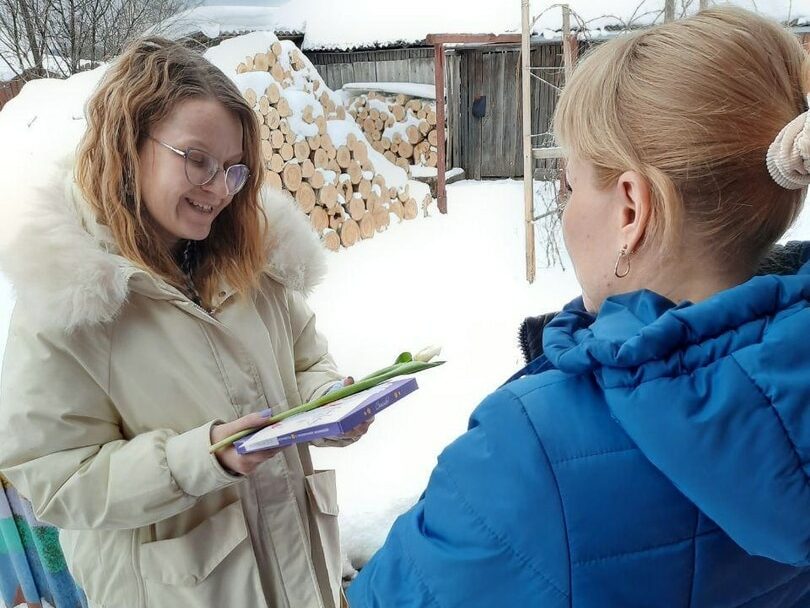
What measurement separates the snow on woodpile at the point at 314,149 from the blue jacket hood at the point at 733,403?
380 cm

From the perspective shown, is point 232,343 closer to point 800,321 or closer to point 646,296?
point 646,296

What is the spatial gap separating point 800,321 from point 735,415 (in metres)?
0.10

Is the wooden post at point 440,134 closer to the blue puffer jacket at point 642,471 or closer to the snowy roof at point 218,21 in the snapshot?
the snowy roof at point 218,21

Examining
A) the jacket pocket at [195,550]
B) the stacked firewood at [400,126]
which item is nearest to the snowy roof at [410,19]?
the stacked firewood at [400,126]

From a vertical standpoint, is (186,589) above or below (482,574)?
below

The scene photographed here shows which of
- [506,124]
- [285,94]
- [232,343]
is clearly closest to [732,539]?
[232,343]

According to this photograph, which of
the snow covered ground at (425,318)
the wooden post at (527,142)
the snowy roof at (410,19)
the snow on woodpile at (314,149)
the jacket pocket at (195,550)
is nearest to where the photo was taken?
the jacket pocket at (195,550)

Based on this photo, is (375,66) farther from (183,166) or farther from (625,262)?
(625,262)

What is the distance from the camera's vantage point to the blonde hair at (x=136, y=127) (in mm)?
1041

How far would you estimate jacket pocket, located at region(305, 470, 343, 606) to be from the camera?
121 centimetres

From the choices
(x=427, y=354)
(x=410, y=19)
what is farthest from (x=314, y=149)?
(x=427, y=354)

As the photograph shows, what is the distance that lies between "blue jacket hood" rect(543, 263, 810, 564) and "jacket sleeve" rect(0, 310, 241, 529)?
70cm

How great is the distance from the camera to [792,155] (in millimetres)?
523

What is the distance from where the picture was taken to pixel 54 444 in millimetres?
948
